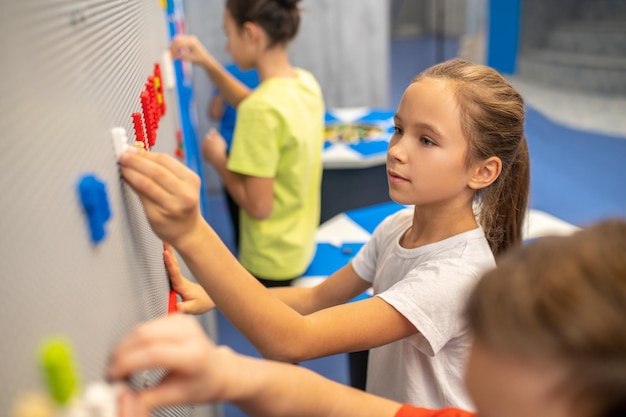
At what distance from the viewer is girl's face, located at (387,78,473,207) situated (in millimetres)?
Answer: 782

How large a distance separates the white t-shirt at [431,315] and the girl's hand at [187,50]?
2.69ft

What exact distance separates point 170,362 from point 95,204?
14 cm

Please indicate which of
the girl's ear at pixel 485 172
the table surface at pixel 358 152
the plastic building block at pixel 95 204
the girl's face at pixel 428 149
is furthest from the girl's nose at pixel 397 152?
the table surface at pixel 358 152

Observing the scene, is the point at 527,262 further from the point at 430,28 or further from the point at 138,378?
the point at 430,28

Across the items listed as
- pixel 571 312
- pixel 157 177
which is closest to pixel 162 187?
pixel 157 177

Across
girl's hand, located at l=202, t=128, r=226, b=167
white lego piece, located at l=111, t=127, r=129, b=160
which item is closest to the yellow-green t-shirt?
girl's hand, located at l=202, t=128, r=226, b=167

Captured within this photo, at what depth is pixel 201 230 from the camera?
54 centimetres

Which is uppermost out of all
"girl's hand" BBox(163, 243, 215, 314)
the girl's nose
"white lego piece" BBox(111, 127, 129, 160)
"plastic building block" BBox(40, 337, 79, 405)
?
"white lego piece" BBox(111, 127, 129, 160)

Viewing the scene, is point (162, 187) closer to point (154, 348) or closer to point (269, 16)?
point (154, 348)

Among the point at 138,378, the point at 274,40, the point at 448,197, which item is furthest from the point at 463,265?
the point at 274,40

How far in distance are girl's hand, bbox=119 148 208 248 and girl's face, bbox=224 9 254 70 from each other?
0.97 metres

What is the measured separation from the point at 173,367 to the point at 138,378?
0.13m

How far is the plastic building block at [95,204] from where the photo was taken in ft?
1.33

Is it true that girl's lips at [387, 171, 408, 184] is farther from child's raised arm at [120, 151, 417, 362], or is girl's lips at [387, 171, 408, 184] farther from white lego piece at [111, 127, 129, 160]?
white lego piece at [111, 127, 129, 160]
